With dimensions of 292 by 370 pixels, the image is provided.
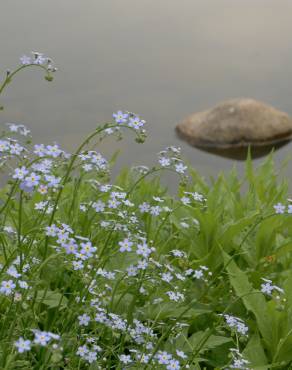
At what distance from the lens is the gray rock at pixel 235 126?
865cm

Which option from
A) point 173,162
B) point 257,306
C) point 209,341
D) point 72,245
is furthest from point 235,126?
point 72,245

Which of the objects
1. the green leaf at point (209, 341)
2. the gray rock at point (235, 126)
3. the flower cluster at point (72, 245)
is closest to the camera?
the flower cluster at point (72, 245)

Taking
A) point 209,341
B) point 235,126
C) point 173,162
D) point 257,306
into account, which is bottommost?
point 209,341

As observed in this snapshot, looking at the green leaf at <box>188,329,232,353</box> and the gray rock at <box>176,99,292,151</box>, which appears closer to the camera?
the green leaf at <box>188,329,232,353</box>

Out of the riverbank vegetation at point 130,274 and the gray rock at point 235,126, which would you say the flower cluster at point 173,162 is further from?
the gray rock at point 235,126

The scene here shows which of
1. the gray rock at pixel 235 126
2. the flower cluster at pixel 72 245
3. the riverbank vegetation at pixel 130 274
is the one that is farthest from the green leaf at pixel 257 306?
the gray rock at pixel 235 126

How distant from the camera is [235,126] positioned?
8703mm

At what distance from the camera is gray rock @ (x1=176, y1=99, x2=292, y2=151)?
8648mm

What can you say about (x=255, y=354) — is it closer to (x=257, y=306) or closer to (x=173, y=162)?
(x=257, y=306)

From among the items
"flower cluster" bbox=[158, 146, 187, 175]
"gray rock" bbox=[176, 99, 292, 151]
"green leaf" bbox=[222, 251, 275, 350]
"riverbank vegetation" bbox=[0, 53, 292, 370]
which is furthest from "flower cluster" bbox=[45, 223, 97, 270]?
"gray rock" bbox=[176, 99, 292, 151]

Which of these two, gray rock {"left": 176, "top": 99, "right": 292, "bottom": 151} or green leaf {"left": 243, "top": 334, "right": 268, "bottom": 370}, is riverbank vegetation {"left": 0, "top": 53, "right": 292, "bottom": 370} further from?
gray rock {"left": 176, "top": 99, "right": 292, "bottom": 151}

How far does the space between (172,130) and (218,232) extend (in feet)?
16.8

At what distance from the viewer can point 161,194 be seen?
3.91 meters

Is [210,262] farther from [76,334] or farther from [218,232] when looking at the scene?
[76,334]
